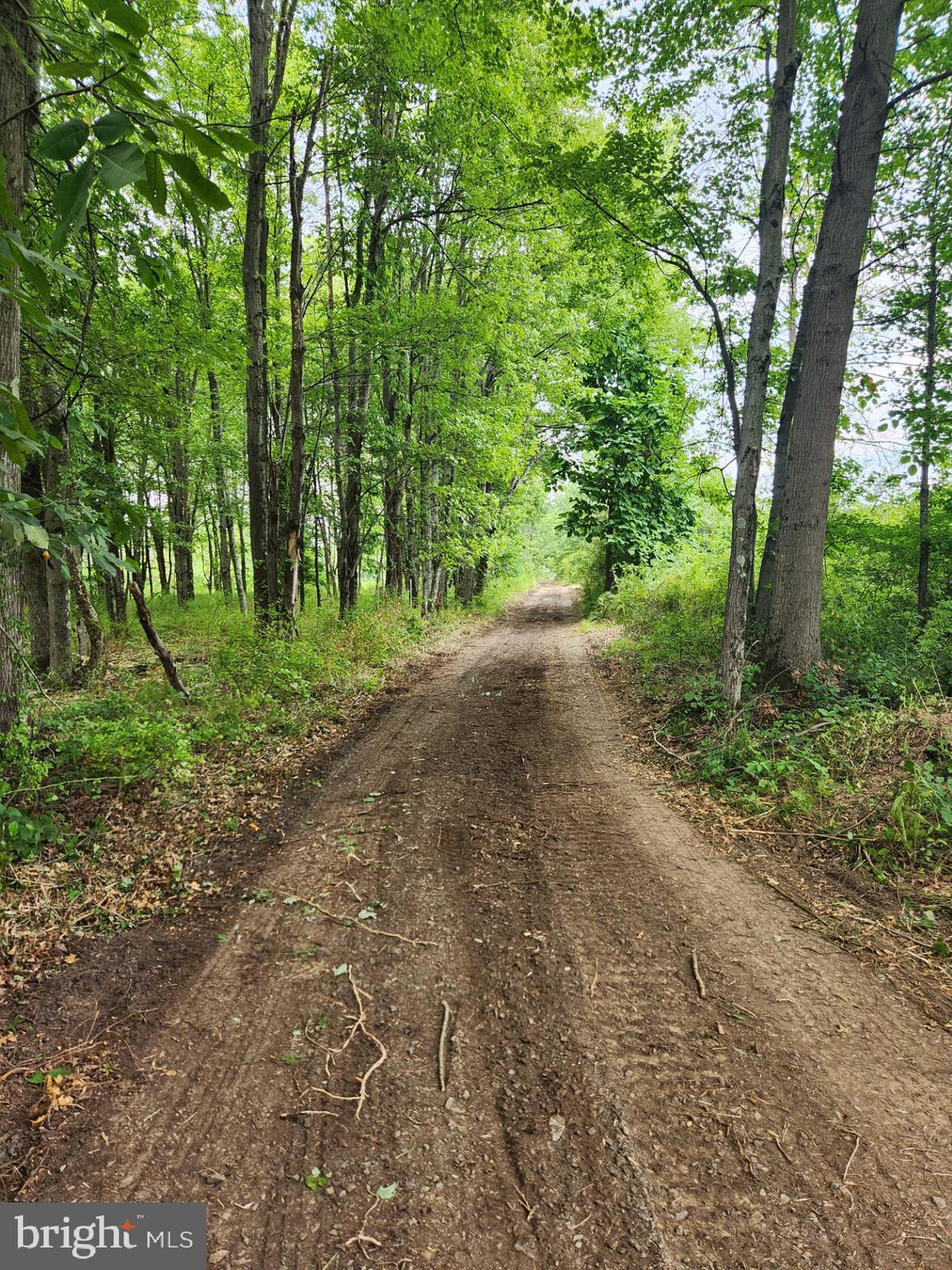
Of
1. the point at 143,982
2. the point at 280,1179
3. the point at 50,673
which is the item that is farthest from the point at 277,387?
the point at 280,1179

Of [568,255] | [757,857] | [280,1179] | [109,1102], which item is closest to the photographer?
[280,1179]

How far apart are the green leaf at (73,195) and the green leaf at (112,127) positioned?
5 centimetres

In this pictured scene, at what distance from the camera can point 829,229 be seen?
655cm

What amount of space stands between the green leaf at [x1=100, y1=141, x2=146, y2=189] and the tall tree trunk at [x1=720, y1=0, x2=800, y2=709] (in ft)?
21.3

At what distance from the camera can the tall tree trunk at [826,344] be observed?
20.2ft

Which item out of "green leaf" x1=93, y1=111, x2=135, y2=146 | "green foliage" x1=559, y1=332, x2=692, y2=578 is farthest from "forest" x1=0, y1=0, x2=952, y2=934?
"green foliage" x1=559, y1=332, x2=692, y2=578

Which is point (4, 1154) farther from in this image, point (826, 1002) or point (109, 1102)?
point (826, 1002)

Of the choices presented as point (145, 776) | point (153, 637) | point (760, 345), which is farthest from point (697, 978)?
point (153, 637)

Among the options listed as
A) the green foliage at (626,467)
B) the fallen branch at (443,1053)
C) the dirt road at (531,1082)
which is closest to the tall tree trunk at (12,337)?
the dirt road at (531,1082)

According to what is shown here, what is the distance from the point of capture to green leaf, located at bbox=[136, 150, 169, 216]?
3.72 feet

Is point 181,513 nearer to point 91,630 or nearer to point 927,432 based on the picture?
point 91,630

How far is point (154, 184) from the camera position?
3.78 ft

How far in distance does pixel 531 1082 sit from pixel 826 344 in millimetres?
7556

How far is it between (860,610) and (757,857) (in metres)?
4.98
